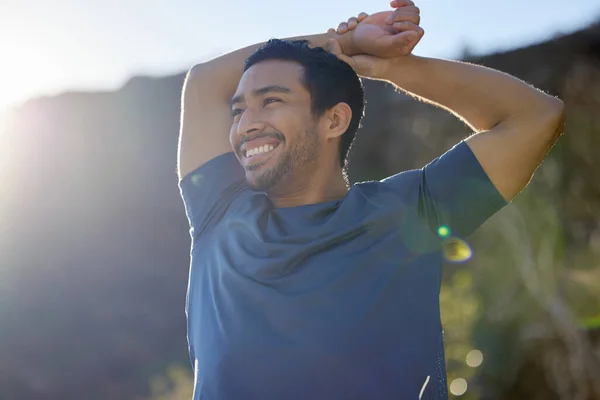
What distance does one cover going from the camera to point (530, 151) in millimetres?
1852

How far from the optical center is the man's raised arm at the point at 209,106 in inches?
82.7

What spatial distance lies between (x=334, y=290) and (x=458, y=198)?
0.40 metres

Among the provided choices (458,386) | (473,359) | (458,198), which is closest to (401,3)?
(458,198)

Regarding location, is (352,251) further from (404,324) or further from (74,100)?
(74,100)

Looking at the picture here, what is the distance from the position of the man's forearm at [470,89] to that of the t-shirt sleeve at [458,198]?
229 millimetres

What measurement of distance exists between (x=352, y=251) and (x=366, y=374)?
11.7 inches

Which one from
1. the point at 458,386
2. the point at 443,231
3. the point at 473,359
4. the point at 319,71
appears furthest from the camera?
the point at 473,359

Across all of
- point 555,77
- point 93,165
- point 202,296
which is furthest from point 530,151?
point 93,165

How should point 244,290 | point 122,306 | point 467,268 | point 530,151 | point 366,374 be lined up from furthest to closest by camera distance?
1. point 122,306
2. point 467,268
3. point 530,151
4. point 244,290
5. point 366,374

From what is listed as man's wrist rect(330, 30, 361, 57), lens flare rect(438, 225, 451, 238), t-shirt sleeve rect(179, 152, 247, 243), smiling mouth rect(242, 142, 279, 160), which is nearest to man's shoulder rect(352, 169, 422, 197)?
lens flare rect(438, 225, 451, 238)

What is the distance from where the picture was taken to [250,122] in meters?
1.94

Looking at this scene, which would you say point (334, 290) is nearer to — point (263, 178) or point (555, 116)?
point (263, 178)

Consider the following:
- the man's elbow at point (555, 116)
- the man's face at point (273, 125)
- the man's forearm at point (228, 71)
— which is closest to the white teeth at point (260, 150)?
the man's face at point (273, 125)

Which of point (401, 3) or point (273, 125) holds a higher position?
point (401, 3)
